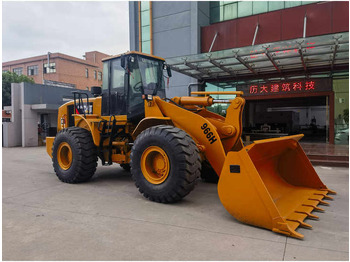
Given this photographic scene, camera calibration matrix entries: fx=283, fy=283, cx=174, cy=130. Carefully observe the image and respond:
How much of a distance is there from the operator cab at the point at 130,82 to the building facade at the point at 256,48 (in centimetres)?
455

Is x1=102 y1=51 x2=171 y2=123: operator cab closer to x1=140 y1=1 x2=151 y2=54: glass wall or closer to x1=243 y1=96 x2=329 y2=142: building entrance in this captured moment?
x1=243 y1=96 x2=329 y2=142: building entrance

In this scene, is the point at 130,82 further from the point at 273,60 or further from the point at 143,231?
the point at 273,60

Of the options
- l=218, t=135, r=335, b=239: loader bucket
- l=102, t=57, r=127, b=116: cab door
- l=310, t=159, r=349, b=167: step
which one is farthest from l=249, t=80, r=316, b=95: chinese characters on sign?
l=102, t=57, r=127, b=116: cab door

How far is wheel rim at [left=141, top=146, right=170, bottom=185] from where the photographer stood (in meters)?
4.76

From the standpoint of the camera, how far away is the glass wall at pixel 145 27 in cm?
1700

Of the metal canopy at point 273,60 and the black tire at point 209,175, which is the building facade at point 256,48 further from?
the black tire at point 209,175

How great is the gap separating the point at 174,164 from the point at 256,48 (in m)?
7.88

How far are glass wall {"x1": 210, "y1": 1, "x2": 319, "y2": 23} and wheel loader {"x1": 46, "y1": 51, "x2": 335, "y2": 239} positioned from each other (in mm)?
10216

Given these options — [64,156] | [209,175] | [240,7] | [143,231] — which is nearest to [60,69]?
[240,7]

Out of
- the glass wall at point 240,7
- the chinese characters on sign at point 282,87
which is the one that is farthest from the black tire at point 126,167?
the glass wall at point 240,7

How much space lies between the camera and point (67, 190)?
5.75 metres

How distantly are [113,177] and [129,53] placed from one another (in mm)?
3165

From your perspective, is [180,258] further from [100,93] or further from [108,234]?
[100,93]

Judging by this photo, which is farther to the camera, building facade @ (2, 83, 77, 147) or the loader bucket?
building facade @ (2, 83, 77, 147)
